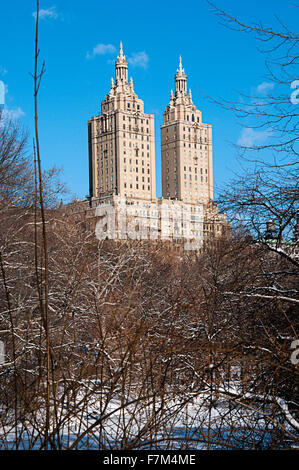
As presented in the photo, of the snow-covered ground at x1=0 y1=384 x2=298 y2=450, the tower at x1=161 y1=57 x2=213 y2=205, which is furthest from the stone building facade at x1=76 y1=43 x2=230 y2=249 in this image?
the snow-covered ground at x1=0 y1=384 x2=298 y2=450

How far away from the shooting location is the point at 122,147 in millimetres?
164750

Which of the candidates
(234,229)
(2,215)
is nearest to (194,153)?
(2,215)

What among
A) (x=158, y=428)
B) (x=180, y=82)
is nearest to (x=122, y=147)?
(x=180, y=82)

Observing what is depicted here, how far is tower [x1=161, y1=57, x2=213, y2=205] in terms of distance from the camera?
169375 millimetres

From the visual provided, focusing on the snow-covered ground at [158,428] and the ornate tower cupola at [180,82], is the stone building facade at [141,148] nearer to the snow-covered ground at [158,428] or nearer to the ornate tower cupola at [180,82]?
the ornate tower cupola at [180,82]

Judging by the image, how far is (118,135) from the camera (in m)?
164

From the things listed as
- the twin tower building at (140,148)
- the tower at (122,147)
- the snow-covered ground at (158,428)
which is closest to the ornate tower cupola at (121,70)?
the twin tower building at (140,148)

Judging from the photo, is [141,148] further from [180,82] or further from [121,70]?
[180,82]

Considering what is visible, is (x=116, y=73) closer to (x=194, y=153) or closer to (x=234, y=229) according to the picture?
(x=194, y=153)

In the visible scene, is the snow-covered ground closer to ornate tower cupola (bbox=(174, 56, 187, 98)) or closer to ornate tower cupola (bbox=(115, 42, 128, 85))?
ornate tower cupola (bbox=(115, 42, 128, 85))

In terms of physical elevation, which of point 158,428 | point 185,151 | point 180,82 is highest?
point 180,82

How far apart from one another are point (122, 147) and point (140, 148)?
5.47 metres
